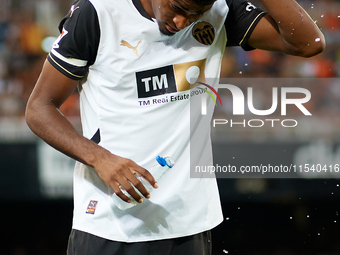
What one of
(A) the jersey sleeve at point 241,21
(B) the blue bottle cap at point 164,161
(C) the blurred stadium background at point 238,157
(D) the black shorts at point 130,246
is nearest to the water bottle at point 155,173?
(B) the blue bottle cap at point 164,161

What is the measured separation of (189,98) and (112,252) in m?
0.56

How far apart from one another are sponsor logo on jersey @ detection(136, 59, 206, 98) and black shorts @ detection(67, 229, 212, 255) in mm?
481

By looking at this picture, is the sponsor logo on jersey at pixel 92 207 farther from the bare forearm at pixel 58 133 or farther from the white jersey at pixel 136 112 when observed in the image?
the bare forearm at pixel 58 133

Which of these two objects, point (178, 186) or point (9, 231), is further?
point (9, 231)

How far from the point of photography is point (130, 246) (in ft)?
4.87

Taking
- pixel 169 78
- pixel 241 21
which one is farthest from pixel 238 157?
pixel 169 78

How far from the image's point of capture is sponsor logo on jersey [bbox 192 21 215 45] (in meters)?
1.57

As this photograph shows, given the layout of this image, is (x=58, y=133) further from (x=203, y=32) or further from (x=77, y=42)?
(x=203, y=32)

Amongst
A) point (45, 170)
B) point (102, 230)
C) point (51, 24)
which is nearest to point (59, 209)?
point (45, 170)

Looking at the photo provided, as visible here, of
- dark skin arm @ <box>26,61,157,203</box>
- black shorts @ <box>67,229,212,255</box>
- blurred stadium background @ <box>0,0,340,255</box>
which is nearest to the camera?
dark skin arm @ <box>26,61,157,203</box>

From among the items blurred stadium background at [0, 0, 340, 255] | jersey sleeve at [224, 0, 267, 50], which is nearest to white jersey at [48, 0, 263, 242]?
jersey sleeve at [224, 0, 267, 50]

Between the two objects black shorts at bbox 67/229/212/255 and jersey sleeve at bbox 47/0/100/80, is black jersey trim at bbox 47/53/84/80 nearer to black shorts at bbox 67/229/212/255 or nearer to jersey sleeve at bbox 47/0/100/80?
jersey sleeve at bbox 47/0/100/80

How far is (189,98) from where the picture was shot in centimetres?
154

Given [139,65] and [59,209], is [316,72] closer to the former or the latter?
[59,209]
